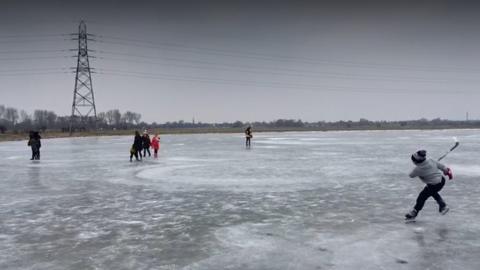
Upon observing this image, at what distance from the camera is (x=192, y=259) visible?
6.02 meters

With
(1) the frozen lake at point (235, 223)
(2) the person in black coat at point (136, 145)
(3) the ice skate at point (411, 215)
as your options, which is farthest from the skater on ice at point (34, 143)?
(3) the ice skate at point (411, 215)

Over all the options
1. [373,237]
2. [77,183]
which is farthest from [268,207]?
[77,183]

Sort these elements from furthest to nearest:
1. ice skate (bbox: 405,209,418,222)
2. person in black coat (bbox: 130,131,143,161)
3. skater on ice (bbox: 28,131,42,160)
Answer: skater on ice (bbox: 28,131,42,160), person in black coat (bbox: 130,131,143,161), ice skate (bbox: 405,209,418,222)

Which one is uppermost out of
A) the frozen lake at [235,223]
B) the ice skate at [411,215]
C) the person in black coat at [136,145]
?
the person in black coat at [136,145]

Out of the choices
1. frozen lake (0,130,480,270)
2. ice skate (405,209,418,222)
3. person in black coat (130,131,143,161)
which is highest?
person in black coat (130,131,143,161)

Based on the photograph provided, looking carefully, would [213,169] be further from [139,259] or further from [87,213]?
[139,259]

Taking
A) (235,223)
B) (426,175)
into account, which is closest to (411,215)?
(426,175)

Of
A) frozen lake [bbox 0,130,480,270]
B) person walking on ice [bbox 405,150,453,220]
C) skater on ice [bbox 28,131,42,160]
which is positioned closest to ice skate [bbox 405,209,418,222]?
person walking on ice [bbox 405,150,453,220]

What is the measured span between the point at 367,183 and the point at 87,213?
8.18m

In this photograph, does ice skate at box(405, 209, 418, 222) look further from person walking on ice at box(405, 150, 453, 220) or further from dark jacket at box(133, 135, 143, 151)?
dark jacket at box(133, 135, 143, 151)

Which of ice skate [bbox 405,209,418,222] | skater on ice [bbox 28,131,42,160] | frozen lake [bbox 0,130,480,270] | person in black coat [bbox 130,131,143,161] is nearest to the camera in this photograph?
frozen lake [bbox 0,130,480,270]

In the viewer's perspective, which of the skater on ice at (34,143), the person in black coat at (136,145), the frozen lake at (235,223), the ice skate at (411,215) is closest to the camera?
the frozen lake at (235,223)

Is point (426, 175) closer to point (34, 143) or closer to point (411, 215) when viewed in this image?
point (411, 215)

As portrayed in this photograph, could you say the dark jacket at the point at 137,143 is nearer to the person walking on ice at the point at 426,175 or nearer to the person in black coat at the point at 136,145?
the person in black coat at the point at 136,145
